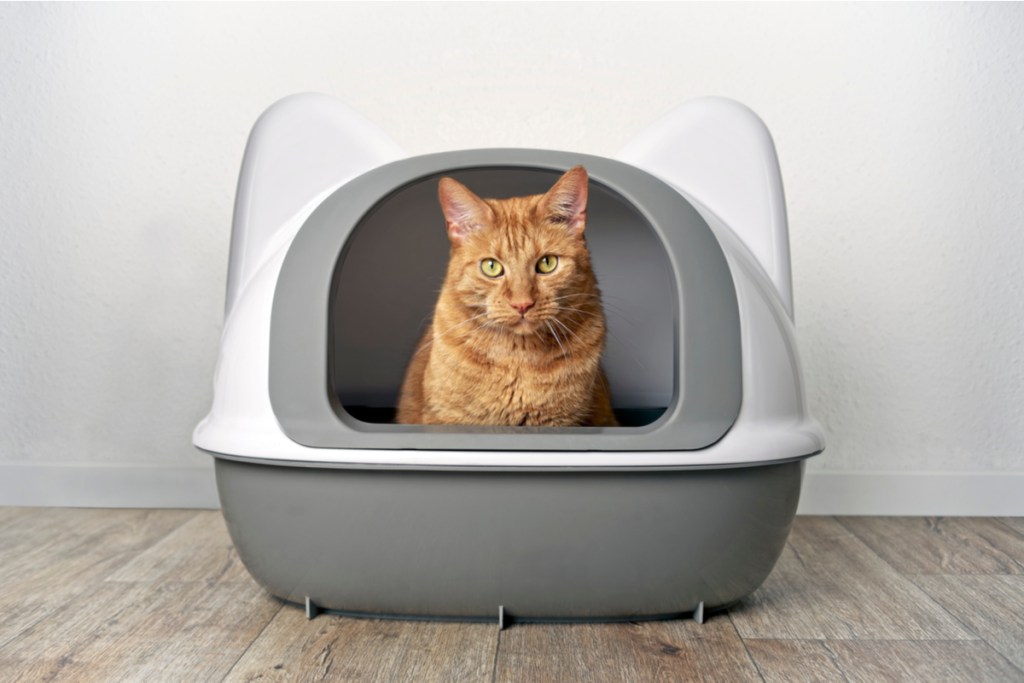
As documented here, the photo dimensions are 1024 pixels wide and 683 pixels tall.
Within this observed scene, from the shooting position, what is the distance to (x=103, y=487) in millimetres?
1802

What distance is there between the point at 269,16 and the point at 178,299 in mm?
633

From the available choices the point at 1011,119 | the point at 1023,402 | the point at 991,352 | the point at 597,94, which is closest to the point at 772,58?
the point at 597,94

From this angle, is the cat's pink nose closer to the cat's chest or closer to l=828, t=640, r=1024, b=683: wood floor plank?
the cat's chest

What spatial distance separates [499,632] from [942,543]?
0.94m

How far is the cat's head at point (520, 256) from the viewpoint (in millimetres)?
1152

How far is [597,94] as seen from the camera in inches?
70.0

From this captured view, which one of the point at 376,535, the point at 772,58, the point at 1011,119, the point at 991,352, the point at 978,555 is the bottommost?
the point at 978,555

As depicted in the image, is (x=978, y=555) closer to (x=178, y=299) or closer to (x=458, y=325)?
(x=458, y=325)

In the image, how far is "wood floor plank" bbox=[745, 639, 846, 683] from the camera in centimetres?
96

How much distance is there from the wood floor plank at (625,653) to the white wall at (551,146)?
0.82 meters

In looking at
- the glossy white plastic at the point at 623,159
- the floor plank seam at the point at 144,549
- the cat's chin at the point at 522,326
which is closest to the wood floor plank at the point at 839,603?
the glossy white plastic at the point at 623,159

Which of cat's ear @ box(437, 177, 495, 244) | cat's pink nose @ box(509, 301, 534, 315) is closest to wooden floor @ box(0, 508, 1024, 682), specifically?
cat's pink nose @ box(509, 301, 534, 315)

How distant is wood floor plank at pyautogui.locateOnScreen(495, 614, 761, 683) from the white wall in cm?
82

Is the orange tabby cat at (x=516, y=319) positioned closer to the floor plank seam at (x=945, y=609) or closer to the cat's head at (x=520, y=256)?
the cat's head at (x=520, y=256)
